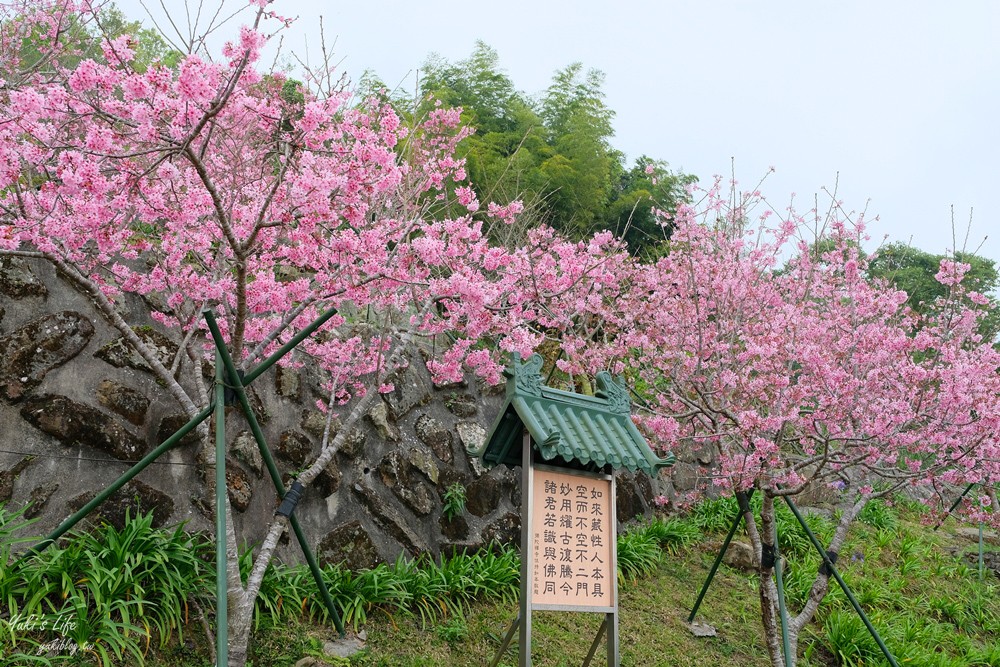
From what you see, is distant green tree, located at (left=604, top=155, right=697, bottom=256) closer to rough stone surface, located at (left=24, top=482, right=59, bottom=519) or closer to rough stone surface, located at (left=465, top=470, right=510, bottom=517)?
rough stone surface, located at (left=465, top=470, right=510, bottom=517)

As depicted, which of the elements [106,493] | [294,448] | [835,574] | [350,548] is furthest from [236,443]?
[835,574]

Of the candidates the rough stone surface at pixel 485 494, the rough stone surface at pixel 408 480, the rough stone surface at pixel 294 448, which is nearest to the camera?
the rough stone surface at pixel 294 448

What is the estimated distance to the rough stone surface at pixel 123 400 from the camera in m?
5.52

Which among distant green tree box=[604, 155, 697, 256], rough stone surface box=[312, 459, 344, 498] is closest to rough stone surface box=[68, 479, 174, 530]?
rough stone surface box=[312, 459, 344, 498]

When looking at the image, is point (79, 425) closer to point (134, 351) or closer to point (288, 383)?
point (134, 351)

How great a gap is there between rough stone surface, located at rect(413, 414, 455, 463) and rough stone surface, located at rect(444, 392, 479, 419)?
42 cm

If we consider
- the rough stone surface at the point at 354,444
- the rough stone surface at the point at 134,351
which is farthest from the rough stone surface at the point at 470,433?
the rough stone surface at the point at 134,351

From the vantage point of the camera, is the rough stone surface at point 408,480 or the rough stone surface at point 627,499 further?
the rough stone surface at point 627,499

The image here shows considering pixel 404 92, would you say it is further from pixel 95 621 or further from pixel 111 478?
pixel 95 621

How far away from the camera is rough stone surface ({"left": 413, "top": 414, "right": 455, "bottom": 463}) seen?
761 centimetres

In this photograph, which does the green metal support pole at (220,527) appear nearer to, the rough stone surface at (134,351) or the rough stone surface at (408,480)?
the rough stone surface at (134,351)

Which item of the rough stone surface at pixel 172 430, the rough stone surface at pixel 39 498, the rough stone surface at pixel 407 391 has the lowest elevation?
the rough stone surface at pixel 39 498

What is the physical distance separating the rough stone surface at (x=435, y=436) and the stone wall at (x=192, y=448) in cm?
1

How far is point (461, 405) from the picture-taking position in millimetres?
8273
